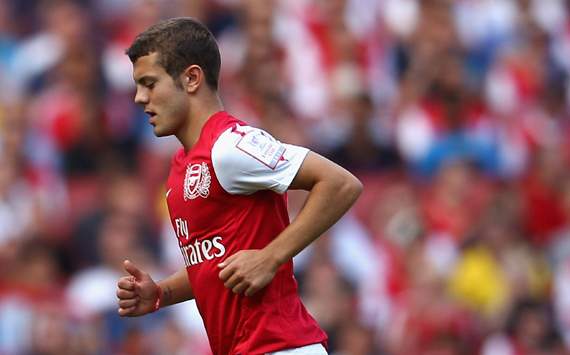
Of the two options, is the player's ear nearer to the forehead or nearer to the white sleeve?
the forehead

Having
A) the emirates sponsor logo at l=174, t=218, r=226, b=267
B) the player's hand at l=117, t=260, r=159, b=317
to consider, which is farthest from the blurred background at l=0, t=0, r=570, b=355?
the emirates sponsor logo at l=174, t=218, r=226, b=267

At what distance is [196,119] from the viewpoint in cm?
526

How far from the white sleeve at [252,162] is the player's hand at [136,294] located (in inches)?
24.5

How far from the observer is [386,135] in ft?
37.5

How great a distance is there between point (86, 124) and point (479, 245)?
3101 millimetres

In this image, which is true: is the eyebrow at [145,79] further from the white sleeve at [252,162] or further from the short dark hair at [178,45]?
the white sleeve at [252,162]

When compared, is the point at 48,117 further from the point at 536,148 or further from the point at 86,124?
the point at 536,148

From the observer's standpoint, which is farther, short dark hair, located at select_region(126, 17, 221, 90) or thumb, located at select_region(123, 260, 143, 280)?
thumb, located at select_region(123, 260, 143, 280)

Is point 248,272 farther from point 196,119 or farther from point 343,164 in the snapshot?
point 343,164

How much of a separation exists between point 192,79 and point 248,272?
748 millimetres

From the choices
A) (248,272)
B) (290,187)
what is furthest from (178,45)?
(248,272)

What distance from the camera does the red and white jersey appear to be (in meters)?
5.09

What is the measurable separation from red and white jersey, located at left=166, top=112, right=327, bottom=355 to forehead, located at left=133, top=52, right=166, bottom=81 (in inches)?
10.2

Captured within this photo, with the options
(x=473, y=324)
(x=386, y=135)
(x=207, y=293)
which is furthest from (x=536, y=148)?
(x=207, y=293)
